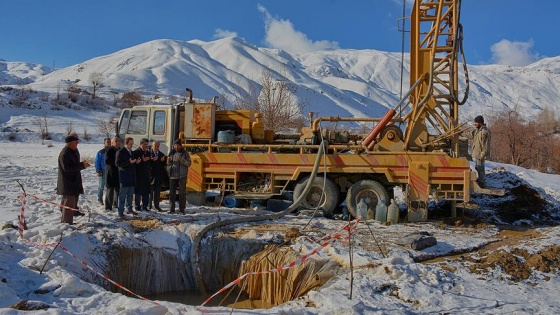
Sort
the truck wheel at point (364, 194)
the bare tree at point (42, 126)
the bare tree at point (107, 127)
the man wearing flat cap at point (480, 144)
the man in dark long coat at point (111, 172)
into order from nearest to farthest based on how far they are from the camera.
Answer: the man in dark long coat at point (111, 172) < the truck wheel at point (364, 194) < the man wearing flat cap at point (480, 144) < the bare tree at point (42, 126) < the bare tree at point (107, 127)

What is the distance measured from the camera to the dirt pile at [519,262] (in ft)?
21.2

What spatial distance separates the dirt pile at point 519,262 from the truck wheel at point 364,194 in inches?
126

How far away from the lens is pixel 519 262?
22.2 feet

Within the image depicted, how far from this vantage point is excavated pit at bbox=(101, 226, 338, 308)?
7094mm

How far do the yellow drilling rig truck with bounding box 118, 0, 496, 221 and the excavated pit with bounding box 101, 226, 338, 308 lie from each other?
2.49 m

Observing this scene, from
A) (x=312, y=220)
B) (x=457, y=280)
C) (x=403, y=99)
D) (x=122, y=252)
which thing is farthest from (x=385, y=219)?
(x=122, y=252)

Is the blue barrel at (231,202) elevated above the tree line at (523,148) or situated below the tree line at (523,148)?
below

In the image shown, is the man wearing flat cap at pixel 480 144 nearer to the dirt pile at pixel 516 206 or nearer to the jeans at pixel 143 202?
the dirt pile at pixel 516 206

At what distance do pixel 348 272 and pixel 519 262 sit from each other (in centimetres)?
248

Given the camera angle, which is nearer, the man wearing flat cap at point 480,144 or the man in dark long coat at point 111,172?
the man in dark long coat at point 111,172

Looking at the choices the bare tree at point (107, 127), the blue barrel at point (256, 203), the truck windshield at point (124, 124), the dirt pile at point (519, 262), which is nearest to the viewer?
the dirt pile at point (519, 262)

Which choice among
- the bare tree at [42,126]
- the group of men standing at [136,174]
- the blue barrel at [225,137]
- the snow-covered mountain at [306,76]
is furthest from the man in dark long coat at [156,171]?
the snow-covered mountain at [306,76]

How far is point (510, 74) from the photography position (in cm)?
16138

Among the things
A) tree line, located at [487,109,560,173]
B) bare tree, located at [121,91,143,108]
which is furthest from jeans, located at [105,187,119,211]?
bare tree, located at [121,91,143,108]
